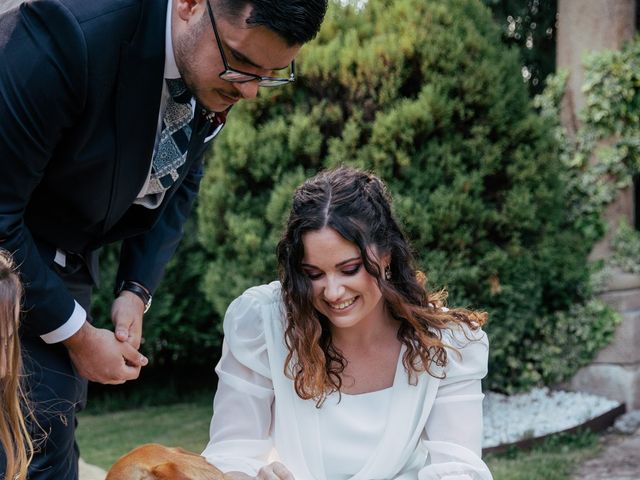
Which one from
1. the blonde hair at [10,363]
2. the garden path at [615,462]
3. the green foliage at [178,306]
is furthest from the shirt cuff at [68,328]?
the green foliage at [178,306]

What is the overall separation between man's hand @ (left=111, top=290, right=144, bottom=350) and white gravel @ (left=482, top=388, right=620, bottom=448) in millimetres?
3387

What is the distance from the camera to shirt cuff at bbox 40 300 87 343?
2637 mm

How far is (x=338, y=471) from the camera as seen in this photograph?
316 centimetres

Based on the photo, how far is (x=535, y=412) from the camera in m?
6.48

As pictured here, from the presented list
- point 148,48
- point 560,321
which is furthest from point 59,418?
point 560,321

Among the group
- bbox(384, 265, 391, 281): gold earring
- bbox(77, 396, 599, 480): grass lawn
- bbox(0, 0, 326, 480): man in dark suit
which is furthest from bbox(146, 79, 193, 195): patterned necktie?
bbox(77, 396, 599, 480): grass lawn

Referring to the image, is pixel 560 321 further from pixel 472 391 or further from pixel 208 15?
pixel 208 15

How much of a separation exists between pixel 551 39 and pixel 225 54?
650cm

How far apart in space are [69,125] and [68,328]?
1.92ft

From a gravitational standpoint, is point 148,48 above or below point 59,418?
above

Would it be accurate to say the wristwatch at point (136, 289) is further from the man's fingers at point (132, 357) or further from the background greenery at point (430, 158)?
the background greenery at point (430, 158)

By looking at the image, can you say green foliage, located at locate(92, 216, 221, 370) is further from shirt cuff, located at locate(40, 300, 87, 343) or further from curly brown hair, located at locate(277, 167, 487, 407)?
shirt cuff, located at locate(40, 300, 87, 343)

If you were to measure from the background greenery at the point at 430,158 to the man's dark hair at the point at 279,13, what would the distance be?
3216 millimetres

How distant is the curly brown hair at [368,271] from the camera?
3.10m
